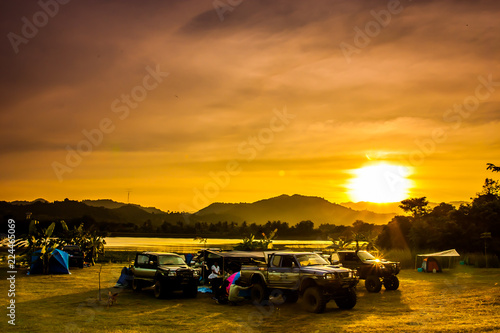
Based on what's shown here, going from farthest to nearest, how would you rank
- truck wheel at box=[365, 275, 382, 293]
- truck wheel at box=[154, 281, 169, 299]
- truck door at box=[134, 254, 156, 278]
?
truck wheel at box=[365, 275, 382, 293] → truck door at box=[134, 254, 156, 278] → truck wheel at box=[154, 281, 169, 299]

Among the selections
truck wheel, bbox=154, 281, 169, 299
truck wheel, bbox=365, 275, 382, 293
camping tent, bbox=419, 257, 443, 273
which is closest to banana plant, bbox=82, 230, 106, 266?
truck wheel, bbox=154, 281, 169, 299

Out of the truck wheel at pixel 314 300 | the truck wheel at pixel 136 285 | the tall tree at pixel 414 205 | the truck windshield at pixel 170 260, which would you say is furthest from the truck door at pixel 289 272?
the tall tree at pixel 414 205

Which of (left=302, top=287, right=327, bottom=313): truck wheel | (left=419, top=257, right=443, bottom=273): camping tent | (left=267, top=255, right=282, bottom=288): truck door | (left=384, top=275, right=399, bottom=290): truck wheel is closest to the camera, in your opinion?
(left=302, top=287, right=327, bottom=313): truck wheel

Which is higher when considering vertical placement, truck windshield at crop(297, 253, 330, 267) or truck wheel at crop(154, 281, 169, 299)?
truck windshield at crop(297, 253, 330, 267)

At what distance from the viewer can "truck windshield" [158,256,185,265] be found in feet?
73.0

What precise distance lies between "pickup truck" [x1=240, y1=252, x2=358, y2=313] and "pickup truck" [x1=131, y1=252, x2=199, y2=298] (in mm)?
2725

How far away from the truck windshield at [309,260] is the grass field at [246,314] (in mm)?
1738

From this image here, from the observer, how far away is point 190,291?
21.5m

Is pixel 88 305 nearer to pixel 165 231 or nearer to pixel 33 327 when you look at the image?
pixel 33 327

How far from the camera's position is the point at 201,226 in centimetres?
15138

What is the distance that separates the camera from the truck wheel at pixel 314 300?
55.2 feet

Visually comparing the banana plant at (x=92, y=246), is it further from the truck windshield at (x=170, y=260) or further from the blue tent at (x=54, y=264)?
the truck windshield at (x=170, y=260)

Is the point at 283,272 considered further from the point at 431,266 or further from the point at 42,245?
the point at 431,266

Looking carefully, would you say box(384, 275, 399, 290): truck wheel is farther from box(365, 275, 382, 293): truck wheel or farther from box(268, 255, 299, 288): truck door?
box(268, 255, 299, 288): truck door
